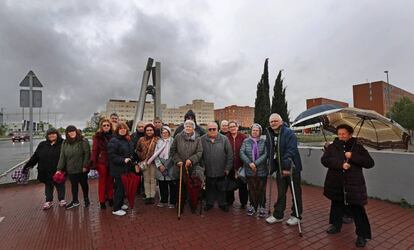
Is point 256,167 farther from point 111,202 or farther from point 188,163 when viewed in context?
point 111,202

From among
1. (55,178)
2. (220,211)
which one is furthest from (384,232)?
(55,178)

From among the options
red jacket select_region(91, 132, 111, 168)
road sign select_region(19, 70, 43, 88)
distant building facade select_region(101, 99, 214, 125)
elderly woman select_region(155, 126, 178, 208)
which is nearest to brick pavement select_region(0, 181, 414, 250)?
elderly woman select_region(155, 126, 178, 208)

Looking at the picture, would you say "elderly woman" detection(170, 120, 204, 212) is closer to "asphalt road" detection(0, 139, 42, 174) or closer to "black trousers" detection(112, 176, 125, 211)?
"black trousers" detection(112, 176, 125, 211)

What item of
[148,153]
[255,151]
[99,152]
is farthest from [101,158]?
[255,151]

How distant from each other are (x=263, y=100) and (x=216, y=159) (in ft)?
48.6

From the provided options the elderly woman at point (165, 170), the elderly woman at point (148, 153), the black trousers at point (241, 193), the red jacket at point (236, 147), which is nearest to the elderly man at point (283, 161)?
the red jacket at point (236, 147)

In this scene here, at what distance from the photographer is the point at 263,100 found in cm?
1853

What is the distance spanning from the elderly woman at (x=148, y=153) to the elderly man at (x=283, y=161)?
219 centimetres

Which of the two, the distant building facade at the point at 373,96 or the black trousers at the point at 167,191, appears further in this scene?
the distant building facade at the point at 373,96

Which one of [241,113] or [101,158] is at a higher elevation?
[241,113]

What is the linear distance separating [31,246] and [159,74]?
32.9ft

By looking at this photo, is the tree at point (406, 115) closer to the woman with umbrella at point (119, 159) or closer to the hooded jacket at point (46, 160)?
the woman with umbrella at point (119, 159)

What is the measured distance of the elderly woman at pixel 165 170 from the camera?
15.4 ft

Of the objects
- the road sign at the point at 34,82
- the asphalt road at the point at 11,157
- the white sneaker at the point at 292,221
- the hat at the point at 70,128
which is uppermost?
the road sign at the point at 34,82
